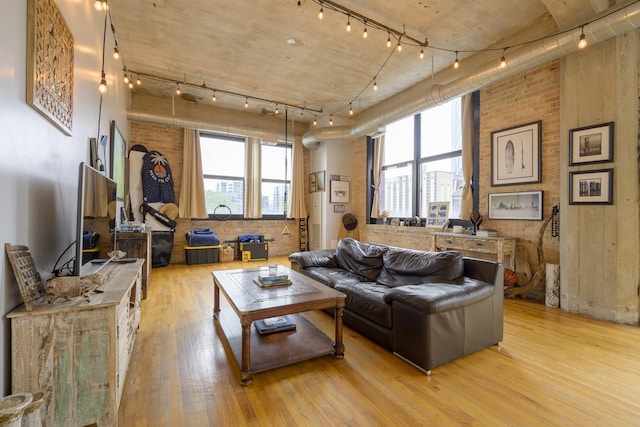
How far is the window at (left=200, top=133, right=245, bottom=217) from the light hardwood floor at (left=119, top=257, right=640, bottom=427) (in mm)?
4412

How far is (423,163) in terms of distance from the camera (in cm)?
557

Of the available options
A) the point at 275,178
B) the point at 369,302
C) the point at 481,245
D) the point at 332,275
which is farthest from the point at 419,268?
the point at 275,178

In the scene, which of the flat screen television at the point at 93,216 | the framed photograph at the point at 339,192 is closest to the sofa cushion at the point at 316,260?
the flat screen television at the point at 93,216

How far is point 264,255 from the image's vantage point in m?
6.76

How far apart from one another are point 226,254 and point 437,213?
452 centimetres

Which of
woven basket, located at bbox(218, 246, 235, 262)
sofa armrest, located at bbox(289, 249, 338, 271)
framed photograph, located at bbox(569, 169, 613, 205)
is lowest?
woven basket, located at bbox(218, 246, 235, 262)

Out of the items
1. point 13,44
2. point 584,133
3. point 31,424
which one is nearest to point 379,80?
point 584,133

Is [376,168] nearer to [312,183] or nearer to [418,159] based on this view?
[418,159]

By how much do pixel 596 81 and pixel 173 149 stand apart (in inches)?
280


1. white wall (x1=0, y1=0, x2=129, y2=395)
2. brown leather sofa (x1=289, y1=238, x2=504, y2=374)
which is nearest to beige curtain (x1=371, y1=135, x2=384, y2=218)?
brown leather sofa (x1=289, y1=238, x2=504, y2=374)

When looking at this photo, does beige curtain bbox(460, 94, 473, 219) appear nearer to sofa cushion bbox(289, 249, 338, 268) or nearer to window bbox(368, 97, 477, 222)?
window bbox(368, 97, 477, 222)

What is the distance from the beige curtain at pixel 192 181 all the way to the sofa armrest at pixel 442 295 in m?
5.25

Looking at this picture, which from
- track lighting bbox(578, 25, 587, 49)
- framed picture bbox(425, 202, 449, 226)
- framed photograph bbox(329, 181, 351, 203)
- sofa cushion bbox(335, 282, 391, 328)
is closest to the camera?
sofa cushion bbox(335, 282, 391, 328)

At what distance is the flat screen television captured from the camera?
5.53 feet
